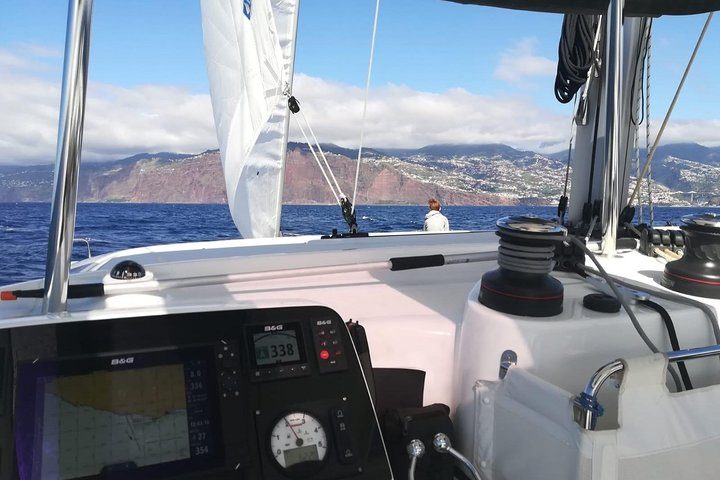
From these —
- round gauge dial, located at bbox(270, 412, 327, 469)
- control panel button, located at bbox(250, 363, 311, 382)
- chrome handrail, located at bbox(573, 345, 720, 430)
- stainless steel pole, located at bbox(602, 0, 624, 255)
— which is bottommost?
round gauge dial, located at bbox(270, 412, 327, 469)

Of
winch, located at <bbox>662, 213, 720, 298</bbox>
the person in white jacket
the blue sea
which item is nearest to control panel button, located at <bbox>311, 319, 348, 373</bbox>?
the blue sea

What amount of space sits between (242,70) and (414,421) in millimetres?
4205

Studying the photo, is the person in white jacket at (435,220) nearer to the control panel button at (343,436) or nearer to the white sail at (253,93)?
the white sail at (253,93)

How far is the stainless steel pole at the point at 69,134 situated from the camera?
84cm

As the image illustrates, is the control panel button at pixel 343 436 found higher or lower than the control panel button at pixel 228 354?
lower

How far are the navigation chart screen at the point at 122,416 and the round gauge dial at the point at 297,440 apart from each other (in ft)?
0.41

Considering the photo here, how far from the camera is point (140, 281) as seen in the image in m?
1.37

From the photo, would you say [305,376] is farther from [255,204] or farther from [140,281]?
[255,204]

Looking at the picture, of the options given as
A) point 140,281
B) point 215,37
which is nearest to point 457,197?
point 215,37

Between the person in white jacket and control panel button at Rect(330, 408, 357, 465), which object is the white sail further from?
control panel button at Rect(330, 408, 357, 465)

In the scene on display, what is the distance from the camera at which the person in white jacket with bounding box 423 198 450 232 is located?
6.96 m

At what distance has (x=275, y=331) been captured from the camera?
108cm

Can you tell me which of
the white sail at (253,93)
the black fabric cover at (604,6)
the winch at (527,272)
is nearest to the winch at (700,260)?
the winch at (527,272)

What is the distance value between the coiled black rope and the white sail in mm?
2519
